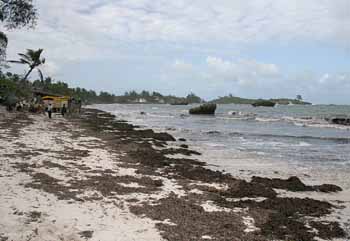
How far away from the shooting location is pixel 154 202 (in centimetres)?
922

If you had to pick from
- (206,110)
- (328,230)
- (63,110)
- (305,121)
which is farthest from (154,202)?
(206,110)

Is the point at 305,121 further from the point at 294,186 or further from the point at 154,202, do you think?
the point at 154,202

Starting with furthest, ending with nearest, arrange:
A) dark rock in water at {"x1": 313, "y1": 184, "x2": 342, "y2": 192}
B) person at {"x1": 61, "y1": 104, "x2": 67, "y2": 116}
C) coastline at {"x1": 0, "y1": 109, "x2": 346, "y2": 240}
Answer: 1. person at {"x1": 61, "y1": 104, "x2": 67, "y2": 116}
2. dark rock in water at {"x1": 313, "y1": 184, "x2": 342, "y2": 192}
3. coastline at {"x1": 0, "y1": 109, "x2": 346, "y2": 240}

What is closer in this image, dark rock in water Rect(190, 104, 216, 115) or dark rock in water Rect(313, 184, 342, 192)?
dark rock in water Rect(313, 184, 342, 192)

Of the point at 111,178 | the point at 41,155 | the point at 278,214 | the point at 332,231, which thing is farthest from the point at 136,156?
the point at 332,231

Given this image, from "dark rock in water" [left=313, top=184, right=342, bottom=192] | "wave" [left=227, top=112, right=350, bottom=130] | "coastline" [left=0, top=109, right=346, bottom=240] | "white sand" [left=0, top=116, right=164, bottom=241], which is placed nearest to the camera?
"white sand" [left=0, top=116, right=164, bottom=241]

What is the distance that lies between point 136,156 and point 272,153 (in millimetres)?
7742

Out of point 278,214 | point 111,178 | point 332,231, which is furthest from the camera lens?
point 111,178

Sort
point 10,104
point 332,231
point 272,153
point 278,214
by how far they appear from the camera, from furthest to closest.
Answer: point 10,104 < point 272,153 < point 278,214 < point 332,231

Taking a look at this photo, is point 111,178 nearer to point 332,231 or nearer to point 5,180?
point 5,180

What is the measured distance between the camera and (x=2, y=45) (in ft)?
129

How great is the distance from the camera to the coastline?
287 inches

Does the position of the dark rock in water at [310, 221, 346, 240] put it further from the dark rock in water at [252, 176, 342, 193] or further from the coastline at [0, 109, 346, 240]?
the dark rock in water at [252, 176, 342, 193]

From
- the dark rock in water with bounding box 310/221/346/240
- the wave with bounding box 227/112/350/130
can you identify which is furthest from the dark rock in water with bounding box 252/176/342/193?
the wave with bounding box 227/112/350/130
